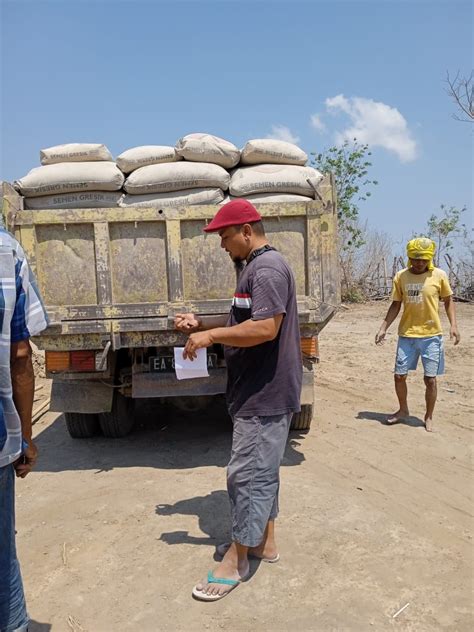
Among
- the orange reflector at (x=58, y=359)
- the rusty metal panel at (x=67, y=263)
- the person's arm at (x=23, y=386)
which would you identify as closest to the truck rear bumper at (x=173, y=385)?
the orange reflector at (x=58, y=359)

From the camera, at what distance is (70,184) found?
163 inches

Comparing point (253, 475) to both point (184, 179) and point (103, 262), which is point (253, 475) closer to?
point (103, 262)

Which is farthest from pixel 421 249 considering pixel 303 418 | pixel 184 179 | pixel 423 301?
pixel 184 179

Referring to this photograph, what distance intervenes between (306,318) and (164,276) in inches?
45.7

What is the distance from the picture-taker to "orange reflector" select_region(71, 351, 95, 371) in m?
4.23

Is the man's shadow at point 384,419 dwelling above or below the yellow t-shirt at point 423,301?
below

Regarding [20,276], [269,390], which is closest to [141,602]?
[269,390]

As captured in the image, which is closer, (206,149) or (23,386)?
(23,386)

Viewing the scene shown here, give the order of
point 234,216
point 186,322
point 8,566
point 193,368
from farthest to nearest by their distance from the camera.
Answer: point 193,368
point 186,322
point 234,216
point 8,566

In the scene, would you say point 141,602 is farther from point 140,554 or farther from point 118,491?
point 118,491

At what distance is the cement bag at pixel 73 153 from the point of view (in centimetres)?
439

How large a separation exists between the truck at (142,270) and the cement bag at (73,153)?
50cm

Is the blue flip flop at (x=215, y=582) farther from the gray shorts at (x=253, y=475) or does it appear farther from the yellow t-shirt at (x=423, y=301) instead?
the yellow t-shirt at (x=423, y=301)

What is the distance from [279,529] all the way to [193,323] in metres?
1.39
